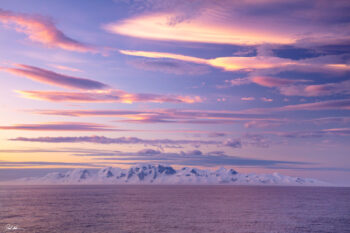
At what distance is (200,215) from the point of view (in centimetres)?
8919

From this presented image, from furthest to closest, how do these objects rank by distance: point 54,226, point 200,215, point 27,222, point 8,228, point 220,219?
point 200,215 → point 220,219 → point 27,222 → point 54,226 → point 8,228

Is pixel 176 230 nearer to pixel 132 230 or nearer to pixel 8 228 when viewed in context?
pixel 132 230

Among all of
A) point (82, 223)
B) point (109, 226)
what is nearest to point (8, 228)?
point (82, 223)

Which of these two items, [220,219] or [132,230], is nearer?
[132,230]

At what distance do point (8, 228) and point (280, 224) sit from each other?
5963cm

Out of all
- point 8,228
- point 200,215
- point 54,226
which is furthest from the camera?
point 200,215

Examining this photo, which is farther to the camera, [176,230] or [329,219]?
[329,219]

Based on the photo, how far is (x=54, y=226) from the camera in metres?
69.2

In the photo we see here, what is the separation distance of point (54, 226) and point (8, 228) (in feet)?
29.2

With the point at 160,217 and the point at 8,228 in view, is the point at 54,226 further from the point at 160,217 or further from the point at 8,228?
the point at 160,217

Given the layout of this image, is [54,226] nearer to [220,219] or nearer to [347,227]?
[220,219]

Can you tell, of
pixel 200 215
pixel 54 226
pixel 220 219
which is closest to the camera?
pixel 54 226

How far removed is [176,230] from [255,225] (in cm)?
2004

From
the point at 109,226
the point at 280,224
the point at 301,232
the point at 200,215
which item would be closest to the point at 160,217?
the point at 200,215
